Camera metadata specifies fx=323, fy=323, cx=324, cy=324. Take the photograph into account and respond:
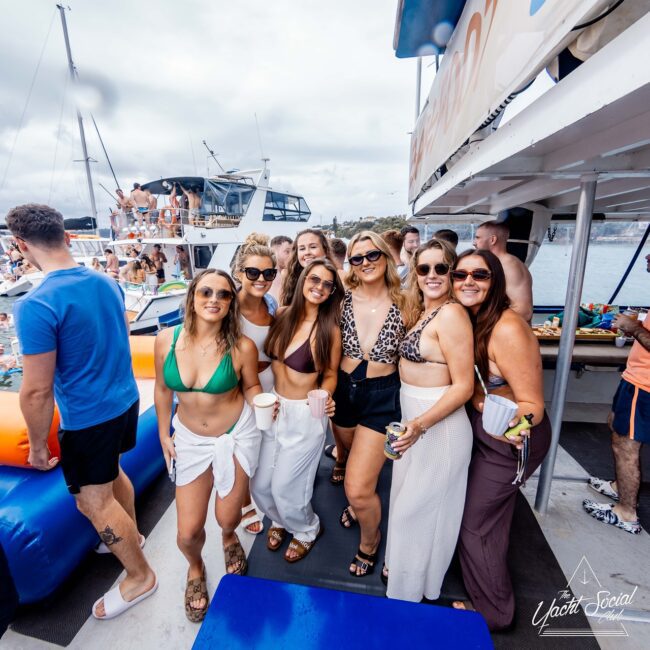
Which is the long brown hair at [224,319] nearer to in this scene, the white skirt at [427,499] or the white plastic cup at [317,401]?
the white plastic cup at [317,401]

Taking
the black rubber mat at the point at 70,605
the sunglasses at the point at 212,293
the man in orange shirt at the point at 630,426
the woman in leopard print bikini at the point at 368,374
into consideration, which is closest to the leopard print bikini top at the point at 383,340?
the woman in leopard print bikini at the point at 368,374

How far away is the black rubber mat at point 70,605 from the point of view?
1.77 meters

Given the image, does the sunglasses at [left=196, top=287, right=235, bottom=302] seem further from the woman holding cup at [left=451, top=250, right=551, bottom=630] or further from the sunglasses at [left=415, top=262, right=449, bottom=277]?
the woman holding cup at [left=451, top=250, right=551, bottom=630]

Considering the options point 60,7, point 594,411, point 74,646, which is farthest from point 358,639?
point 60,7

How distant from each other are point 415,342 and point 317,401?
60 centimetres

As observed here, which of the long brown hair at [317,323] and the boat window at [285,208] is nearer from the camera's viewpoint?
the long brown hair at [317,323]

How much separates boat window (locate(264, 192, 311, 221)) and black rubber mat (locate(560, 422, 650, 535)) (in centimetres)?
1088

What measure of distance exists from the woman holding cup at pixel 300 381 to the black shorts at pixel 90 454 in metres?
0.83

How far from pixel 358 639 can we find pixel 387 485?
70.3 inches

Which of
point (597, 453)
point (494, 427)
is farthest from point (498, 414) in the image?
point (597, 453)

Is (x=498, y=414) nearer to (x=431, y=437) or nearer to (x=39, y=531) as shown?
(x=431, y=437)

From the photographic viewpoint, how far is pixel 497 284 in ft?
5.31

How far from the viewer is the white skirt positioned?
162 cm

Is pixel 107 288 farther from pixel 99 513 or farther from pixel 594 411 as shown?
pixel 594 411
